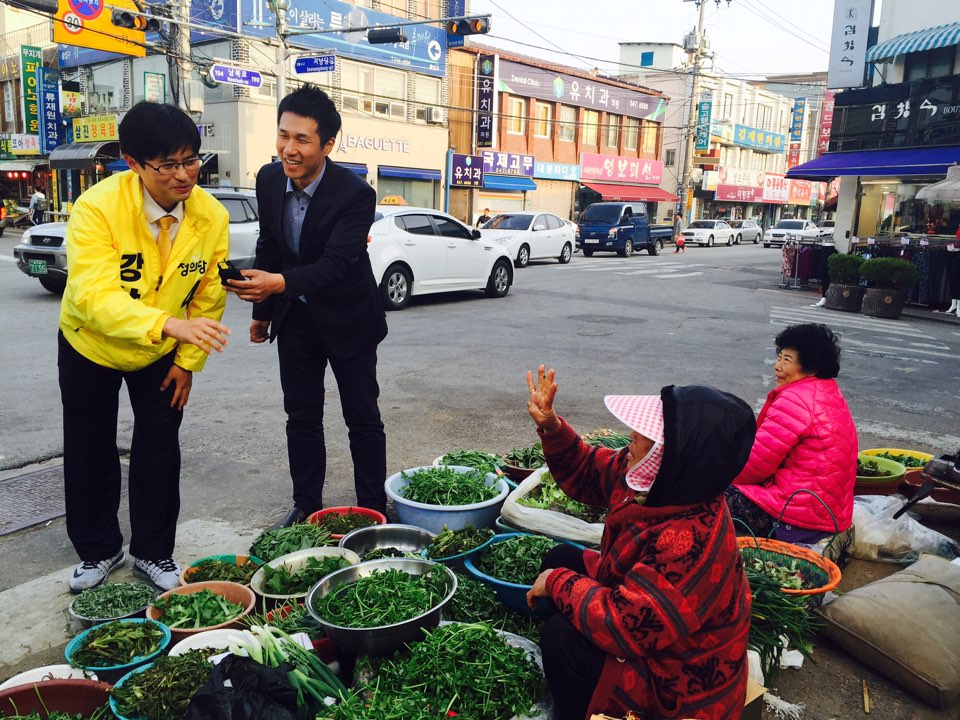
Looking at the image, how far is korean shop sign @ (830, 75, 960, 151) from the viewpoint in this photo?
50.2ft

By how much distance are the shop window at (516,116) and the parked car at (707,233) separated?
33.2ft

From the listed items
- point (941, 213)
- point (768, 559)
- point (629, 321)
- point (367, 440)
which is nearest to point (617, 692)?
point (768, 559)

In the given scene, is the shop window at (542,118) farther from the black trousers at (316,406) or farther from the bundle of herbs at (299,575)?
the bundle of herbs at (299,575)

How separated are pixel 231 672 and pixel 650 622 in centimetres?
120

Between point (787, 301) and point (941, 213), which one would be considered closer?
point (787, 301)

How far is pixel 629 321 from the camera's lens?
11664mm

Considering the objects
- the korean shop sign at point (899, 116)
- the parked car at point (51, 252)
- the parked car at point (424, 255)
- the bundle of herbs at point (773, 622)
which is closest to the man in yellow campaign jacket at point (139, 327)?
the bundle of herbs at point (773, 622)

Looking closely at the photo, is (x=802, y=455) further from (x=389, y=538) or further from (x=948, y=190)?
(x=948, y=190)

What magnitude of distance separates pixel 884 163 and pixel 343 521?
1667 centimetres

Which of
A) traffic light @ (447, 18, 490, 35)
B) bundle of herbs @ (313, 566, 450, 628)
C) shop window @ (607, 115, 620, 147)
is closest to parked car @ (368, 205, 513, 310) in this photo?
traffic light @ (447, 18, 490, 35)

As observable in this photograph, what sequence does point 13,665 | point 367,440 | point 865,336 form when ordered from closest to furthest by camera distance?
1. point 13,665
2. point 367,440
3. point 865,336

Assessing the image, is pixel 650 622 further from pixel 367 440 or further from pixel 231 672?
pixel 367 440

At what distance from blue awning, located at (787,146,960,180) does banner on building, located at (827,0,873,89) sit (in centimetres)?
164

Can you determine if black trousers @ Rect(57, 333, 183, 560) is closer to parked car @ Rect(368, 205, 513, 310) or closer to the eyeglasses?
the eyeglasses
